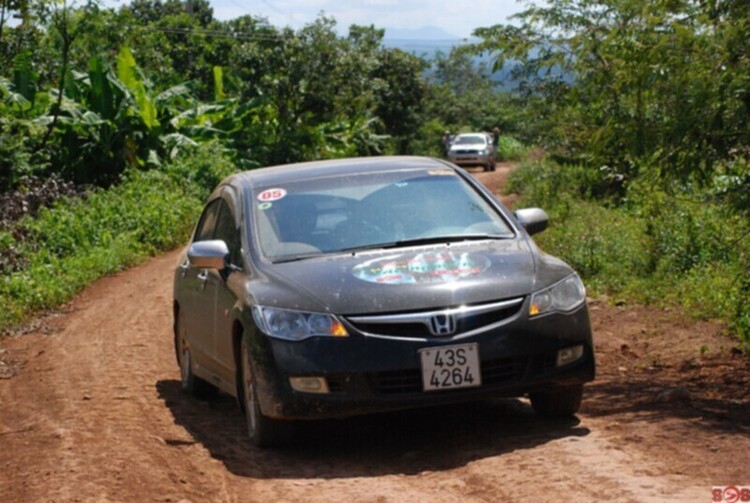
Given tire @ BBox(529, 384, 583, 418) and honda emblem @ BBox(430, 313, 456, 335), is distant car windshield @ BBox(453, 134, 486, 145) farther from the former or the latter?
honda emblem @ BBox(430, 313, 456, 335)

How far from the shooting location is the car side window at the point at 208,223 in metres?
9.28

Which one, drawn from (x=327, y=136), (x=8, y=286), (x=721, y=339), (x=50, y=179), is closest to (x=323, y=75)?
(x=327, y=136)

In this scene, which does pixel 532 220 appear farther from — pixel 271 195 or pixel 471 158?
pixel 471 158

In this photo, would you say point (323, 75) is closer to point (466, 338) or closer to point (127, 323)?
point (127, 323)

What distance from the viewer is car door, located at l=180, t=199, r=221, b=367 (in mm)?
8656

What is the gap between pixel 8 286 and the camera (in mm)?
16031

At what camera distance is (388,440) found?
752 centimetres

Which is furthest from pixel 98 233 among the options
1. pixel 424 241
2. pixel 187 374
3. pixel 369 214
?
pixel 424 241

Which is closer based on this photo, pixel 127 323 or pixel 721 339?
pixel 721 339

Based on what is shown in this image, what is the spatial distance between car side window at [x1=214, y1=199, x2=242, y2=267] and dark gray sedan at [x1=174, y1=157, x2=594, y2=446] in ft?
0.09

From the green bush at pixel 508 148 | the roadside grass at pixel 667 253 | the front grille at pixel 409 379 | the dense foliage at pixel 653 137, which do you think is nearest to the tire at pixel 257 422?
the front grille at pixel 409 379

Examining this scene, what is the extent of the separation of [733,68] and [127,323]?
7.83 metres

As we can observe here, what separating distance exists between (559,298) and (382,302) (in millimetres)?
1037

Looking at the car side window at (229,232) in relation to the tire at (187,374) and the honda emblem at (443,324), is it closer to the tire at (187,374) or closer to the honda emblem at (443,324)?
the tire at (187,374)
